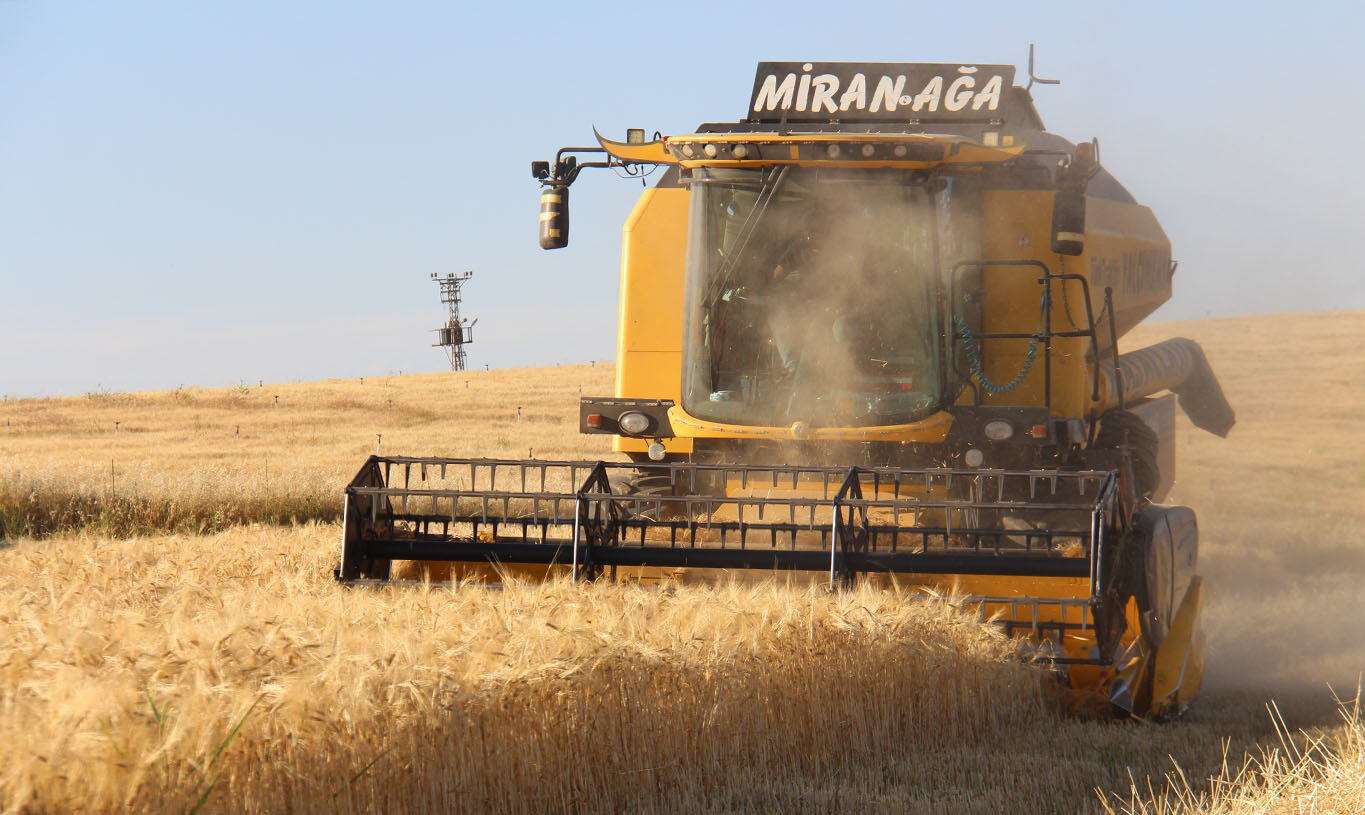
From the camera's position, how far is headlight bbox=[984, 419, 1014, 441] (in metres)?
6.97

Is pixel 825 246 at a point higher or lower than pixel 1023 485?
higher

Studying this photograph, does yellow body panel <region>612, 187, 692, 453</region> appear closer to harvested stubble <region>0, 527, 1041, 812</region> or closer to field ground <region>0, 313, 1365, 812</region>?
field ground <region>0, 313, 1365, 812</region>

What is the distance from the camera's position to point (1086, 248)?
27.5ft

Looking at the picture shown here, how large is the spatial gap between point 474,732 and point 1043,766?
2.27 metres

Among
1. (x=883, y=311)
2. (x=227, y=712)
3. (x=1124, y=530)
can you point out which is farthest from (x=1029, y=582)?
(x=227, y=712)

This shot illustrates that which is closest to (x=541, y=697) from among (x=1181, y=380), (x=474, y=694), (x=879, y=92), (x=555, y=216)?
(x=474, y=694)

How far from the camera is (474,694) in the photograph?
403 cm

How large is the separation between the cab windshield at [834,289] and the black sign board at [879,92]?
0.83m

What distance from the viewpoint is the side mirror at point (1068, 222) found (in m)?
7.12

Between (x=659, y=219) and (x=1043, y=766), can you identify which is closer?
(x=1043, y=766)

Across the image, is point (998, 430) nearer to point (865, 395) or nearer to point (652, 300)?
point (865, 395)

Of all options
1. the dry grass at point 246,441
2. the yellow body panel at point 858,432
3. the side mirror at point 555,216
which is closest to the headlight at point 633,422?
the yellow body panel at point 858,432

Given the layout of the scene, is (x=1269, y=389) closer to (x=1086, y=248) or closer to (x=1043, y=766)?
(x=1086, y=248)

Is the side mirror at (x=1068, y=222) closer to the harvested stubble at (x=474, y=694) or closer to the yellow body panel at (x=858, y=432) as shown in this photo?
the yellow body panel at (x=858, y=432)
